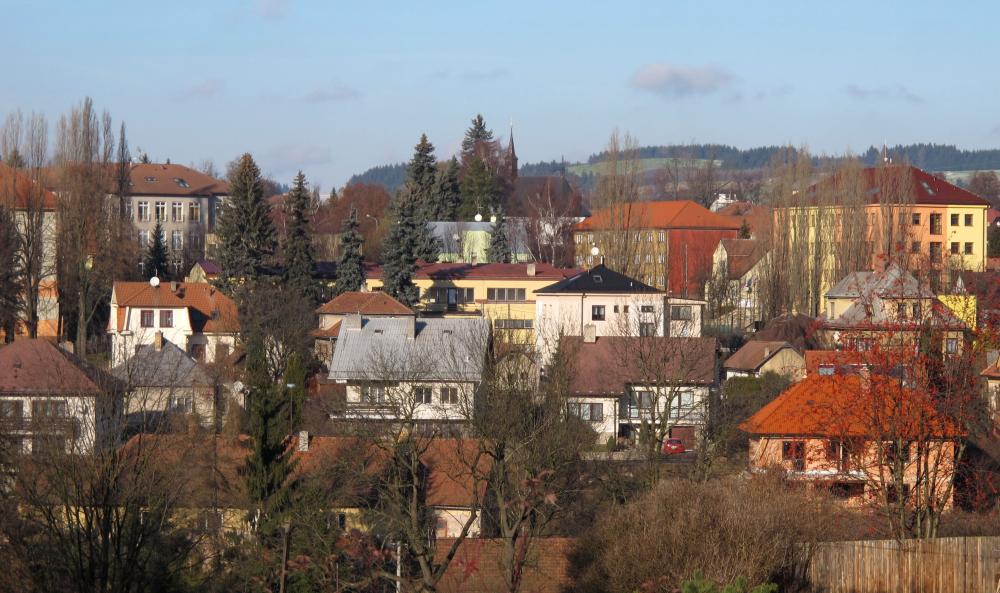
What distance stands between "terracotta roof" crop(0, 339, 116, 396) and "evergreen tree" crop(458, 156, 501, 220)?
41144 millimetres

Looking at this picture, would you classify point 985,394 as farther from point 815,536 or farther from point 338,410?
point 338,410

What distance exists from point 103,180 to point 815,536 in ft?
128

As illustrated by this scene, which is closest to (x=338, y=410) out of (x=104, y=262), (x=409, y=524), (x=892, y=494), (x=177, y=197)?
(x=409, y=524)

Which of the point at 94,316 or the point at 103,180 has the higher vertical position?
the point at 103,180

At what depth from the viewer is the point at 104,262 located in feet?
164

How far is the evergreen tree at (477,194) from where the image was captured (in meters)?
75.6

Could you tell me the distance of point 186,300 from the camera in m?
48.1

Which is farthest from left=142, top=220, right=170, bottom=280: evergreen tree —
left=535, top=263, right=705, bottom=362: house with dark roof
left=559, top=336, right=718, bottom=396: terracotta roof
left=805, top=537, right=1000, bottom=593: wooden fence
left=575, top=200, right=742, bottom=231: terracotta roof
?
left=805, top=537, right=1000, bottom=593: wooden fence

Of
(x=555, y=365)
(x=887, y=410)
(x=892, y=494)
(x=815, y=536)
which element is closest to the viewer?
(x=815, y=536)

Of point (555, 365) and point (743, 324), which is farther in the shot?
point (743, 324)

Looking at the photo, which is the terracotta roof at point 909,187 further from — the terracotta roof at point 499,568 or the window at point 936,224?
the terracotta roof at point 499,568

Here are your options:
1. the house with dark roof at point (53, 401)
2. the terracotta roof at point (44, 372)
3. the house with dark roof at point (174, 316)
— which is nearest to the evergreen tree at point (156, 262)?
the house with dark roof at point (174, 316)

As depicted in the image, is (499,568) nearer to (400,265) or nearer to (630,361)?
(630,361)

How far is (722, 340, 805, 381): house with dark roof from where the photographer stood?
41938 millimetres
